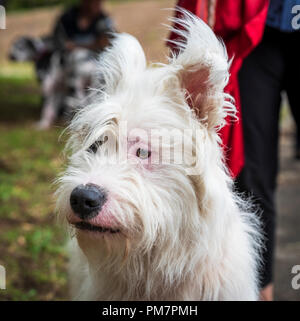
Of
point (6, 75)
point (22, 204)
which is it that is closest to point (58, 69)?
point (22, 204)

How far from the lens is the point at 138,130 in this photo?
2084 mm

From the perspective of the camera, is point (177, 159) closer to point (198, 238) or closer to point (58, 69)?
point (198, 238)

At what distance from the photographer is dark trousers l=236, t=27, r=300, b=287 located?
2582 mm

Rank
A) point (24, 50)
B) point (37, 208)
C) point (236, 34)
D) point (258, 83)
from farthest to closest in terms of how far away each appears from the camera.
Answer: point (24, 50) → point (37, 208) → point (258, 83) → point (236, 34)

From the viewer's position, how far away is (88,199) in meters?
1.91

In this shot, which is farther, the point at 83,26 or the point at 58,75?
the point at 58,75

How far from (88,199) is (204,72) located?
72 centimetres

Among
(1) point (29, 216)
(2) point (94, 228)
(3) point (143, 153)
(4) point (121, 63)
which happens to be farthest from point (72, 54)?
(2) point (94, 228)

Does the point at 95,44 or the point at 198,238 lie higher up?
the point at 95,44

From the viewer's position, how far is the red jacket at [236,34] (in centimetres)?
235

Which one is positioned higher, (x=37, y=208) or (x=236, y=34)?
(x=236, y=34)

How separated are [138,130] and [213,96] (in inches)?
13.8

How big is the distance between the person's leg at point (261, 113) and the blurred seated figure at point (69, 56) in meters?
6.31

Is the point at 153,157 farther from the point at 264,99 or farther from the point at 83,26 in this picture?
the point at 83,26
